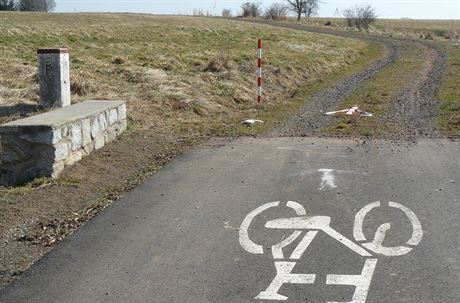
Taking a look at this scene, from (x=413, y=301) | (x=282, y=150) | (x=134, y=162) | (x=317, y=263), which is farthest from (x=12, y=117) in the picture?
(x=413, y=301)

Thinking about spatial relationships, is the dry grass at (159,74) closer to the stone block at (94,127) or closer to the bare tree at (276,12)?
the stone block at (94,127)

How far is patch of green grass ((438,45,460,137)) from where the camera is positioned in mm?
10680

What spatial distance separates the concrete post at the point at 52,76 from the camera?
10211 millimetres

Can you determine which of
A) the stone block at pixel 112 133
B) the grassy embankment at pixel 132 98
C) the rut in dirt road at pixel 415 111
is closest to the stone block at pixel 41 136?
the grassy embankment at pixel 132 98

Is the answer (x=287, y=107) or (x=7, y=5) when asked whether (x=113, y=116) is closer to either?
(x=287, y=107)

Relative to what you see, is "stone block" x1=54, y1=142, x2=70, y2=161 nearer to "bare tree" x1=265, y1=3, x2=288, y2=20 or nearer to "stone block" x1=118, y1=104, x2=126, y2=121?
"stone block" x1=118, y1=104, x2=126, y2=121

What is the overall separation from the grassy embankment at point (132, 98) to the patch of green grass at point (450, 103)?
3262 mm

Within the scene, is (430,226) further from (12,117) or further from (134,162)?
(12,117)

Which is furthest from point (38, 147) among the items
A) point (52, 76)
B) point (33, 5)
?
point (33, 5)

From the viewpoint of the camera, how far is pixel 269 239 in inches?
207

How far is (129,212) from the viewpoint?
6.09 metres

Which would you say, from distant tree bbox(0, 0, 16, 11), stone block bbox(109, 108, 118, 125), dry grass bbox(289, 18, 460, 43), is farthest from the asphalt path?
distant tree bbox(0, 0, 16, 11)

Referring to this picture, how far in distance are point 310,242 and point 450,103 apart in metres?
9.96

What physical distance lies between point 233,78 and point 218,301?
12935 millimetres
